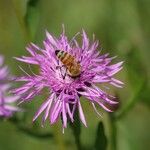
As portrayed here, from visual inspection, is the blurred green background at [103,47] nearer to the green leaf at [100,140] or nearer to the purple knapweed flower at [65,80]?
the green leaf at [100,140]

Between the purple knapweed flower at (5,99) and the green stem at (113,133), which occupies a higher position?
the purple knapweed flower at (5,99)

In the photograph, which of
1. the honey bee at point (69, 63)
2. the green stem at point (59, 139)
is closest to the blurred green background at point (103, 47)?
the green stem at point (59, 139)

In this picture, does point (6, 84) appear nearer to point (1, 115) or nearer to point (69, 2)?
point (1, 115)

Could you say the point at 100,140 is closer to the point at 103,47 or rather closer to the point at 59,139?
the point at 59,139

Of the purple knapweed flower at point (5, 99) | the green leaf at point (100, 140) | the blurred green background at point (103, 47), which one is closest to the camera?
the green leaf at point (100, 140)

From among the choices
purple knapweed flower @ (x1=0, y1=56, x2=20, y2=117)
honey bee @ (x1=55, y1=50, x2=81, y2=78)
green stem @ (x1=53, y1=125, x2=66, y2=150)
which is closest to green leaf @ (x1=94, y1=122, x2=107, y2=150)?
honey bee @ (x1=55, y1=50, x2=81, y2=78)

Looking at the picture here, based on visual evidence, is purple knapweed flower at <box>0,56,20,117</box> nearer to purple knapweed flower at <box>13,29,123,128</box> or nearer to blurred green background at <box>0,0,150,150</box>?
blurred green background at <box>0,0,150,150</box>
